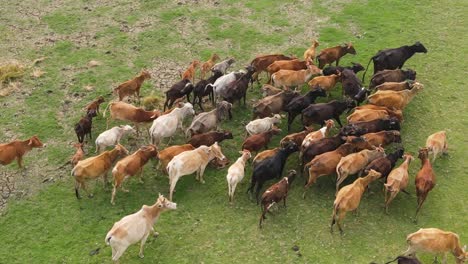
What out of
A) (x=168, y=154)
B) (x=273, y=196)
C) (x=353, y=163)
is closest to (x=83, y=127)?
→ (x=168, y=154)

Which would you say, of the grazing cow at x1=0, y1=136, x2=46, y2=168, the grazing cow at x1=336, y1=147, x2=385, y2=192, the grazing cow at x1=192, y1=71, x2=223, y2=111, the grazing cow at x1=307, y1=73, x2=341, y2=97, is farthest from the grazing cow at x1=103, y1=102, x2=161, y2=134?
the grazing cow at x1=336, y1=147, x2=385, y2=192

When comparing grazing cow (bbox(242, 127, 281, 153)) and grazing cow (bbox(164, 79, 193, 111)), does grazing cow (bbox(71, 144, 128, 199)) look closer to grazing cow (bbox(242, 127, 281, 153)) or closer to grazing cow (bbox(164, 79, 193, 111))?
grazing cow (bbox(164, 79, 193, 111))

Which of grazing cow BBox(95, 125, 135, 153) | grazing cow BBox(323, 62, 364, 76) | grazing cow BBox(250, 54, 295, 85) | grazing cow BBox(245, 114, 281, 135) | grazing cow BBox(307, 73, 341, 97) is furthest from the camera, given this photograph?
grazing cow BBox(250, 54, 295, 85)

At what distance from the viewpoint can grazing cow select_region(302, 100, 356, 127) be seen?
14.4m

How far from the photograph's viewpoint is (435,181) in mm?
12484

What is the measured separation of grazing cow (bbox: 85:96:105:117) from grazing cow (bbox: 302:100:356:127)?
5660 mm

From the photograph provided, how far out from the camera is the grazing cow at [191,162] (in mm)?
12469

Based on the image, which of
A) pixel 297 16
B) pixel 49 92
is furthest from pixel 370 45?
pixel 49 92

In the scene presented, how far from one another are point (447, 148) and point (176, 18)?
430 inches

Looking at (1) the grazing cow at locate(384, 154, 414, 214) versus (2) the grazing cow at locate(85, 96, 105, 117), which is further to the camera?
(2) the grazing cow at locate(85, 96, 105, 117)

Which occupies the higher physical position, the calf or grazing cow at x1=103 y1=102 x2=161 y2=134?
grazing cow at x1=103 y1=102 x2=161 y2=134

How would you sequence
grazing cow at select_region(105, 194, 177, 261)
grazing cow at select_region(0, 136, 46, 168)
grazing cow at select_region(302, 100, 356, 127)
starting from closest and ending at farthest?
grazing cow at select_region(105, 194, 177, 261) → grazing cow at select_region(0, 136, 46, 168) → grazing cow at select_region(302, 100, 356, 127)

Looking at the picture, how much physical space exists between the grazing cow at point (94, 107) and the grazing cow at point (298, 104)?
17.0ft

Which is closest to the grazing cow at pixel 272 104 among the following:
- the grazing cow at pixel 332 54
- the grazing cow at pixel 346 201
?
the grazing cow at pixel 332 54
